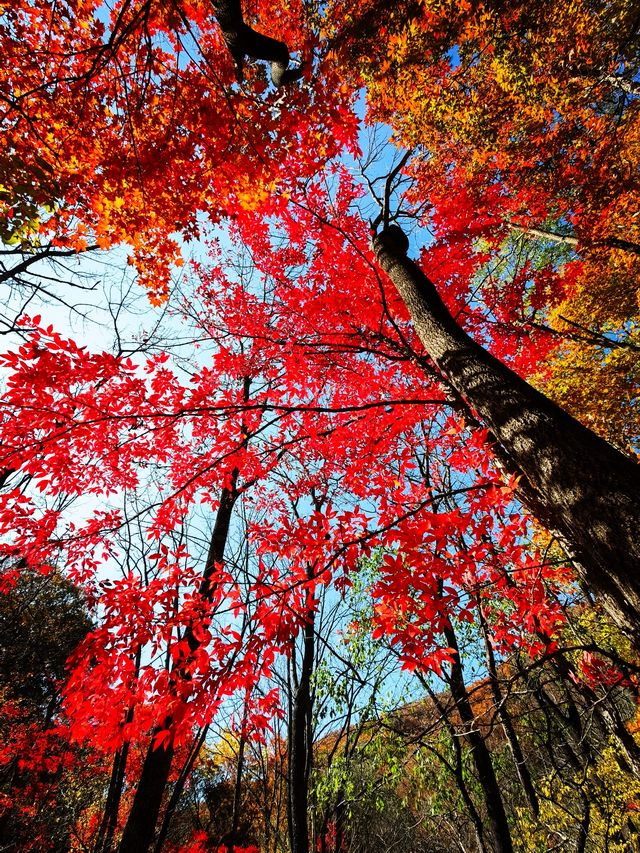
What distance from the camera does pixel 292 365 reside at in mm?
6746

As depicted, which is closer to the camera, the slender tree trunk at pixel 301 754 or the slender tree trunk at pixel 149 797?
the slender tree trunk at pixel 149 797

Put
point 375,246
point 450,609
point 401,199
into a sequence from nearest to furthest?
point 450,609 → point 375,246 → point 401,199

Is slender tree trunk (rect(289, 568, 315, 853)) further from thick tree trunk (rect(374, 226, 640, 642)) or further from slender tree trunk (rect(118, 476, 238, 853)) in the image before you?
thick tree trunk (rect(374, 226, 640, 642))

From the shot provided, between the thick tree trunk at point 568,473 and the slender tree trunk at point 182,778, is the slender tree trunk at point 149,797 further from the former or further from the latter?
the thick tree trunk at point 568,473

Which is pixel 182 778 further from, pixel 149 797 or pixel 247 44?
pixel 247 44

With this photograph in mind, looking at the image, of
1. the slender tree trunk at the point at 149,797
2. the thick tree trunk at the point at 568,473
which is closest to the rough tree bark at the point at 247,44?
the thick tree trunk at the point at 568,473

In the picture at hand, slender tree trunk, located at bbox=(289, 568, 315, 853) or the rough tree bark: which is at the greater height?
the rough tree bark

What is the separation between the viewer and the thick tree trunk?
1753mm

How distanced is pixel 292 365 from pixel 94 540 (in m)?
4.40

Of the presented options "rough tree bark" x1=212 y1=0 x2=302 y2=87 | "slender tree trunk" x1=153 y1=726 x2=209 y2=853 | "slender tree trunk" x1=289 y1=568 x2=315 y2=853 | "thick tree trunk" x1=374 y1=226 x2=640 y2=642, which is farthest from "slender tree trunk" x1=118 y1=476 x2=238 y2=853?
"rough tree bark" x1=212 y1=0 x2=302 y2=87

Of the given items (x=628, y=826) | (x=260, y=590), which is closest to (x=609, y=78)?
(x=260, y=590)

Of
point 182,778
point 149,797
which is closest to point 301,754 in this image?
point 149,797

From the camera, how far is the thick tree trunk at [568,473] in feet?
5.75

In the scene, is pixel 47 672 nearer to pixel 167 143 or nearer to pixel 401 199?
pixel 167 143
